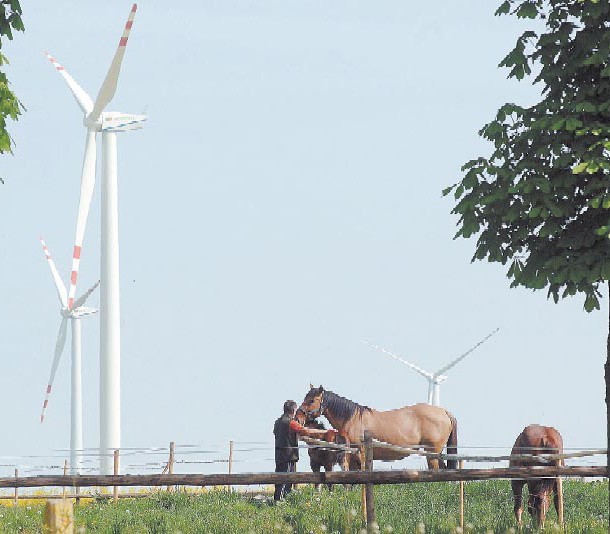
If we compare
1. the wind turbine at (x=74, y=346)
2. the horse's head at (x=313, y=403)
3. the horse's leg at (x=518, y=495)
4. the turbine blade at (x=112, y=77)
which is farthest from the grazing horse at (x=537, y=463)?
the turbine blade at (x=112, y=77)

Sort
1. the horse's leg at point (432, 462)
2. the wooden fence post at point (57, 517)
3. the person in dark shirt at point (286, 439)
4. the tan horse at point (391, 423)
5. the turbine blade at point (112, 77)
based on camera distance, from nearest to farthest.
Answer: the wooden fence post at point (57, 517) → the person in dark shirt at point (286, 439) → the tan horse at point (391, 423) → the horse's leg at point (432, 462) → the turbine blade at point (112, 77)

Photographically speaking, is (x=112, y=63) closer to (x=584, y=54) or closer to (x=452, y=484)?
(x=452, y=484)

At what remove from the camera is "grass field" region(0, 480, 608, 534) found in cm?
2053

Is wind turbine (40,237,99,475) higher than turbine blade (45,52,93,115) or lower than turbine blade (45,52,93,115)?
lower

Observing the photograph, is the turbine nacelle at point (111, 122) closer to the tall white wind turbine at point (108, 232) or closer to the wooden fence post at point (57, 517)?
the tall white wind turbine at point (108, 232)

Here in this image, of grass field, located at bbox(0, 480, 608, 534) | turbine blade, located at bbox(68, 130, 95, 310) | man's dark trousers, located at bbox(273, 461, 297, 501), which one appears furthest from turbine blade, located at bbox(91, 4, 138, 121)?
man's dark trousers, located at bbox(273, 461, 297, 501)

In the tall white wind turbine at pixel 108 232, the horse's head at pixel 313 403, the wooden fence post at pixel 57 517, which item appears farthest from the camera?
the tall white wind turbine at pixel 108 232

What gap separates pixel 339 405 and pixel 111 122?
2422 centimetres

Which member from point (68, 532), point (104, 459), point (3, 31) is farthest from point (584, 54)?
point (104, 459)

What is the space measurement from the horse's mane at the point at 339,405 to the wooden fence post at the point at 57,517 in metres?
13.3

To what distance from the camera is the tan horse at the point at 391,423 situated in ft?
92.7

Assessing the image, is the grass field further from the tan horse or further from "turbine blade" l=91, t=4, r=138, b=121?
"turbine blade" l=91, t=4, r=138, b=121

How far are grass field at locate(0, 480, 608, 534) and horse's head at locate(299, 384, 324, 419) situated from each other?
1.63 m

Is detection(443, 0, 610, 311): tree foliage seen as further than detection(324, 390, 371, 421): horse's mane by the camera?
No
